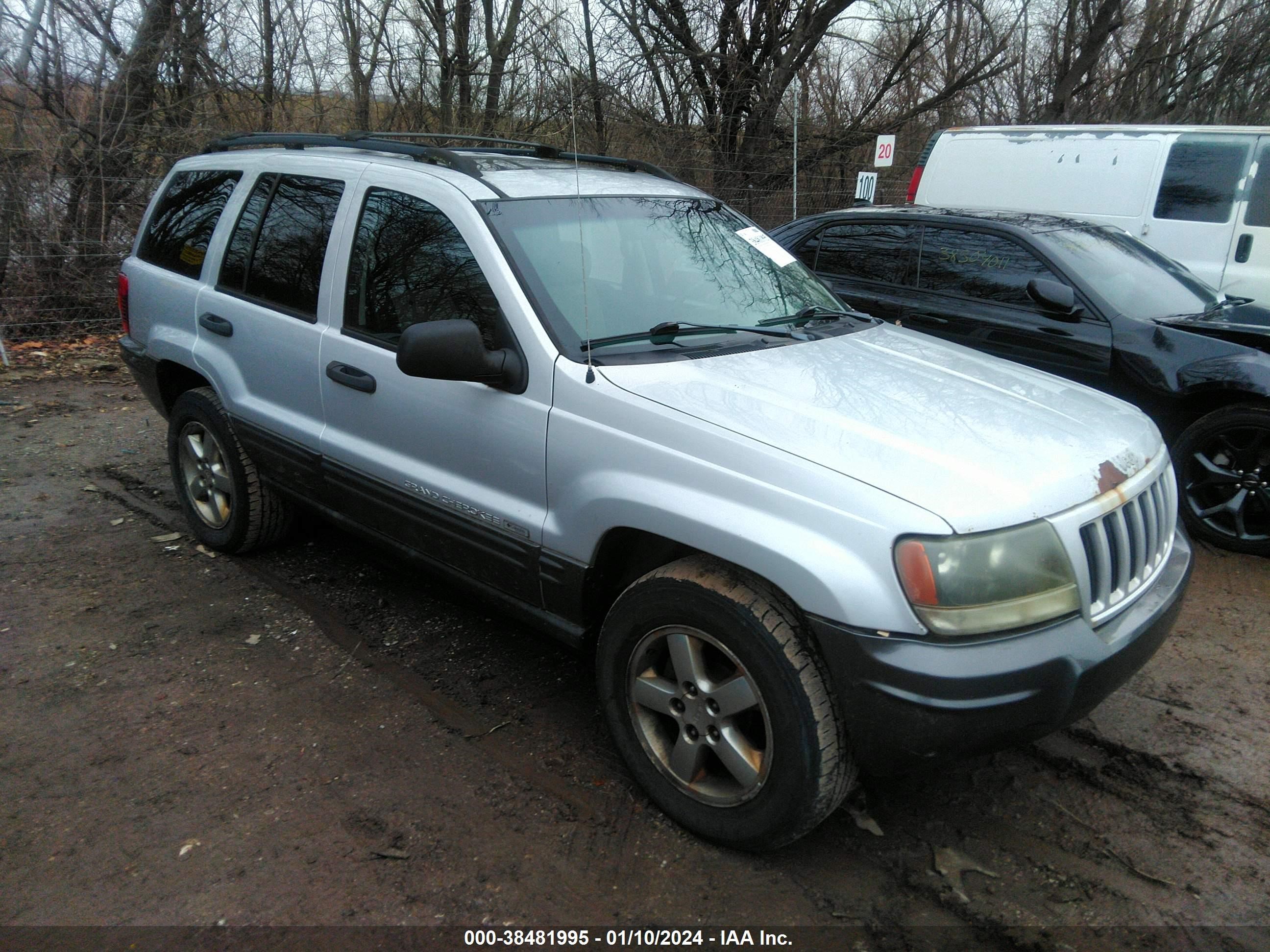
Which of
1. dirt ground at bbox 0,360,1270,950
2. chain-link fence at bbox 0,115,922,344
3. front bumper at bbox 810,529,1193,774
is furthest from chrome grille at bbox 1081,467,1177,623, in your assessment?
chain-link fence at bbox 0,115,922,344

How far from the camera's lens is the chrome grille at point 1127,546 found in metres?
2.46

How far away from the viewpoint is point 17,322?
28.6ft

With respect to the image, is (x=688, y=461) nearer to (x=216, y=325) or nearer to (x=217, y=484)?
(x=216, y=325)

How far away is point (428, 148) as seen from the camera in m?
3.58

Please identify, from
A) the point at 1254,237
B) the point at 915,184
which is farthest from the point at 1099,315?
the point at 915,184

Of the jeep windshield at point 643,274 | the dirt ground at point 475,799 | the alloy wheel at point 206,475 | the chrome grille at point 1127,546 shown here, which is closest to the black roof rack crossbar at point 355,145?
the jeep windshield at point 643,274

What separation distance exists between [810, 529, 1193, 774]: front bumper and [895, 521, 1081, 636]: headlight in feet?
0.14

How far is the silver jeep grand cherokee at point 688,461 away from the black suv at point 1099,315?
1821mm

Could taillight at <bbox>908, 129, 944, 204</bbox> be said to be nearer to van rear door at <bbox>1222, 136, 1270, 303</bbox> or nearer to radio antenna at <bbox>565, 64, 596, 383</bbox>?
van rear door at <bbox>1222, 136, 1270, 303</bbox>

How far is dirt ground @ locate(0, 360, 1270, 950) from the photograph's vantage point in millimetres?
2469

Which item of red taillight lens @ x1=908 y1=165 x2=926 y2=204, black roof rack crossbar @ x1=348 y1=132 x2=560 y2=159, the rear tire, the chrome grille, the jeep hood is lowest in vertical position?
the rear tire

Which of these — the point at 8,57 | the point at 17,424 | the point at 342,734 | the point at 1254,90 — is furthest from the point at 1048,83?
the point at 342,734

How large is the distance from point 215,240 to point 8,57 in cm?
664

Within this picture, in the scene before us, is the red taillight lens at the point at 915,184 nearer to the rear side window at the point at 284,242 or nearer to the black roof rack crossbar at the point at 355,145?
the black roof rack crossbar at the point at 355,145
